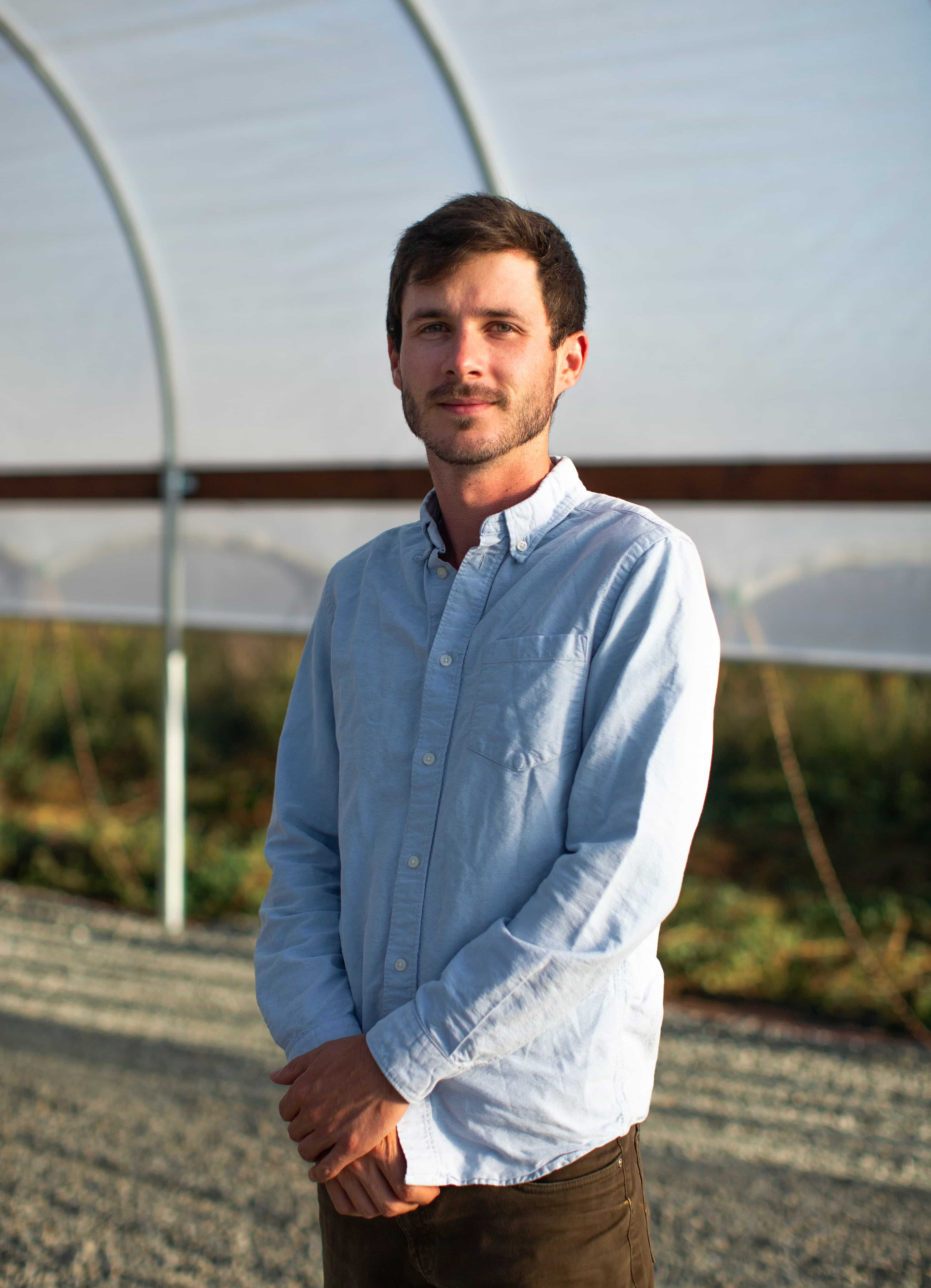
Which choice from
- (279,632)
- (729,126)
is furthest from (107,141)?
(729,126)

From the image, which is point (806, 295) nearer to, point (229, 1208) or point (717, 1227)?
point (717, 1227)

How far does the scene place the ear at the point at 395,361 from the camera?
5.24 ft

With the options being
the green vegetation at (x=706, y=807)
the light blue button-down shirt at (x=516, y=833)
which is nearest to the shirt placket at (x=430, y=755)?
the light blue button-down shirt at (x=516, y=833)

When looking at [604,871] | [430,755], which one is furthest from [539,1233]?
[430,755]

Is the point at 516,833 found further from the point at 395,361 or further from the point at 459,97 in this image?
the point at 459,97

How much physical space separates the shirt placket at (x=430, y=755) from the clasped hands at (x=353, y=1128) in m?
0.09


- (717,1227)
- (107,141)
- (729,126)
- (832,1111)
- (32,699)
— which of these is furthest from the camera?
(32,699)

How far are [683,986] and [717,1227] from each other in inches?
78.1

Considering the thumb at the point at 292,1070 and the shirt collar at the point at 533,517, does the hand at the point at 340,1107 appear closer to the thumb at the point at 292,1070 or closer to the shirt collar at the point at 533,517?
the thumb at the point at 292,1070

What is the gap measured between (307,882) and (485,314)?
2.90ft

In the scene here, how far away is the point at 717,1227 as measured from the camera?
109 inches

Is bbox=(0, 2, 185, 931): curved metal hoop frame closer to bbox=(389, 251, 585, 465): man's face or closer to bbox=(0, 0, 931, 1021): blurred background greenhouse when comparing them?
bbox=(0, 0, 931, 1021): blurred background greenhouse

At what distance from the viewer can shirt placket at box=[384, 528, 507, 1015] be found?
1397 mm

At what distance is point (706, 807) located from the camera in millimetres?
7863
